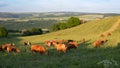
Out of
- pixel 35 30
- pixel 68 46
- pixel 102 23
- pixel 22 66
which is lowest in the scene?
pixel 35 30

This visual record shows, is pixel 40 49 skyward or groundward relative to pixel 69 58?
groundward

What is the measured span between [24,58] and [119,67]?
7757 millimetres

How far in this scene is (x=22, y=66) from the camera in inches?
627

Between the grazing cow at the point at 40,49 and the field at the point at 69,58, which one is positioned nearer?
the field at the point at 69,58

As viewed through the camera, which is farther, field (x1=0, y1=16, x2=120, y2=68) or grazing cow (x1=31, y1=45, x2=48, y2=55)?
grazing cow (x1=31, y1=45, x2=48, y2=55)

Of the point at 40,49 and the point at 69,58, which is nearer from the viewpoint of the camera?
the point at 69,58

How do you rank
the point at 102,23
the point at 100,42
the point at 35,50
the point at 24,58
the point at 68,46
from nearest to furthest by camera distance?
the point at 24,58 → the point at 35,50 → the point at 68,46 → the point at 100,42 → the point at 102,23

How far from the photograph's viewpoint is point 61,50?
2592cm

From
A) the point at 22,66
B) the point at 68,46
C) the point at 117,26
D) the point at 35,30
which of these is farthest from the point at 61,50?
the point at 35,30

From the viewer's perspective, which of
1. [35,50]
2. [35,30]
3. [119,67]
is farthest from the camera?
[35,30]

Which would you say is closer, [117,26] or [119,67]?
[119,67]

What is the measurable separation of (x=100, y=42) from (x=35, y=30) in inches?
2963

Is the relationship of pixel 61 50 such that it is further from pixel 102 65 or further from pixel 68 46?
pixel 102 65

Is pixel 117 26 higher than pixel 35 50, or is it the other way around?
pixel 35 50
